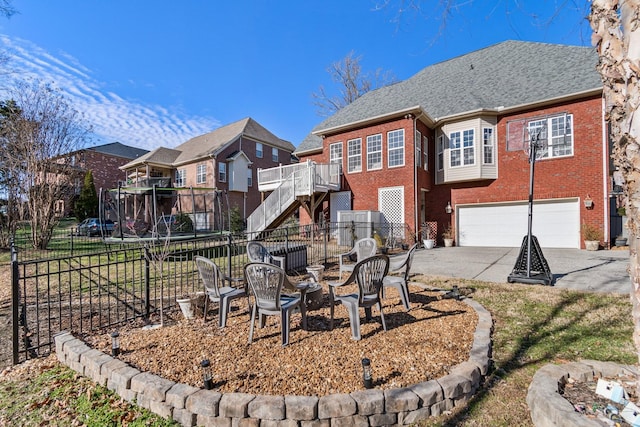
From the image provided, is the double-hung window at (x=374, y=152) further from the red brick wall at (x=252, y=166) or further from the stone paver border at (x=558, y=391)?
the red brick wall at (x=252, y=166)

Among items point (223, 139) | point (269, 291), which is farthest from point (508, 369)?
point (223, 139)

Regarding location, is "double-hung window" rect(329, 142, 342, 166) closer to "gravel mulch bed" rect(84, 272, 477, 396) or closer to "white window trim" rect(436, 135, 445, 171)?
"white window trim" rect(436, 135, 445, 171)

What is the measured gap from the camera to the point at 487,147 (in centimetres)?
1383

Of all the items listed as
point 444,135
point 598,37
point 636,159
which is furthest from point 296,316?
point 444,135

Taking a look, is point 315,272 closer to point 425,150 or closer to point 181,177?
point 425,150

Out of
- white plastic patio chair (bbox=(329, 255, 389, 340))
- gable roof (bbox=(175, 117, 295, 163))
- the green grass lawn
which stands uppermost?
gable roof (bbox=(175, 117, 295, 163))

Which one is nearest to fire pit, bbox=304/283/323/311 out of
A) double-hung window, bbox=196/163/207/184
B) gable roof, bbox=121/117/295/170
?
gable roof, bbox=121/117/295/170

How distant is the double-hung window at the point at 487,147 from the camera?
13805mm

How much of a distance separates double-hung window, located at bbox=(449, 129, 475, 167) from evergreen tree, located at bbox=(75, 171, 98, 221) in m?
33.3

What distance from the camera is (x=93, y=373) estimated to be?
126 inches

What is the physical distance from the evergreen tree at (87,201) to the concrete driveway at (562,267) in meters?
33.8

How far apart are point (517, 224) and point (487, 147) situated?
148 inches

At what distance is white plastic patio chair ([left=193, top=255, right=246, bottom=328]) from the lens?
4219 millimetres

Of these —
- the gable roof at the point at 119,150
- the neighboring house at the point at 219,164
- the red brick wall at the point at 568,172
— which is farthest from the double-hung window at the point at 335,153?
the gable roof at the point at 119,150
